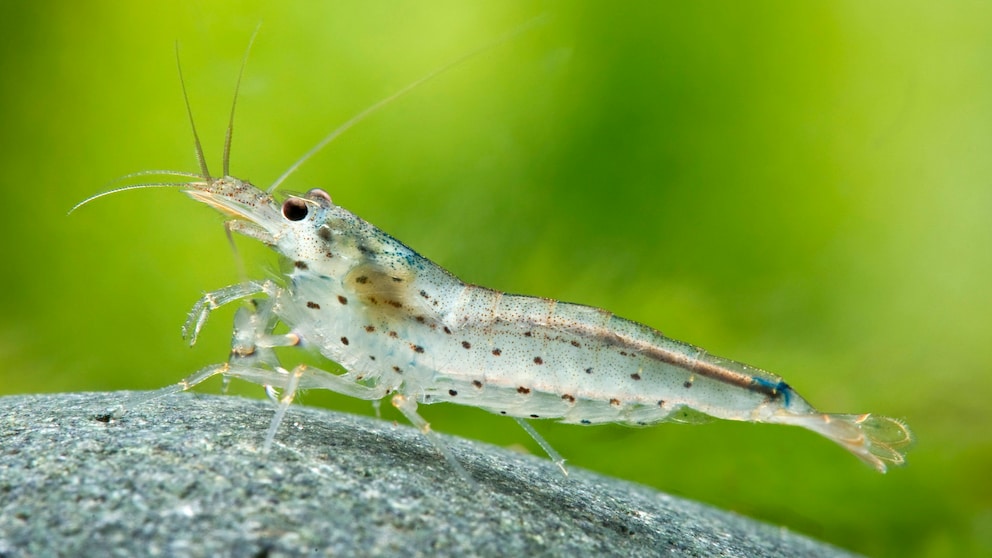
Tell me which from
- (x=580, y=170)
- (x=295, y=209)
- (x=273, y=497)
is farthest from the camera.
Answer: (x=580, y=170)

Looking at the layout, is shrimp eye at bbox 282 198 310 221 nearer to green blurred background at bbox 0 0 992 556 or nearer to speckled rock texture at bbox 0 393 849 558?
speckled rock texture at bbox 0 393 849 558

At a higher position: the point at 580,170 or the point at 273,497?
the point at 580,170

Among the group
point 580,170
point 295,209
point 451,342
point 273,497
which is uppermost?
point 580,170

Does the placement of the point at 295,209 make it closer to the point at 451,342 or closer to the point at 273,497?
the point at 451,342

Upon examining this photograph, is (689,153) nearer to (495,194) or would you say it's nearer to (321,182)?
(495,194)

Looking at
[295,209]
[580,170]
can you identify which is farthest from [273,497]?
[580,170]

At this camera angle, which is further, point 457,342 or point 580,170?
point 580,170

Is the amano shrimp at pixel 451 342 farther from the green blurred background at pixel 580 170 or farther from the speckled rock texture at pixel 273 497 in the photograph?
the green blurred background at pixel 580 170

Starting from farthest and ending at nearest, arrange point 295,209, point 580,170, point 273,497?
point 580,170 < point 295,209 < point 273,497

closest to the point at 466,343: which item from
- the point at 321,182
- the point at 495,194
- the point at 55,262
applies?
the point at 495,194
